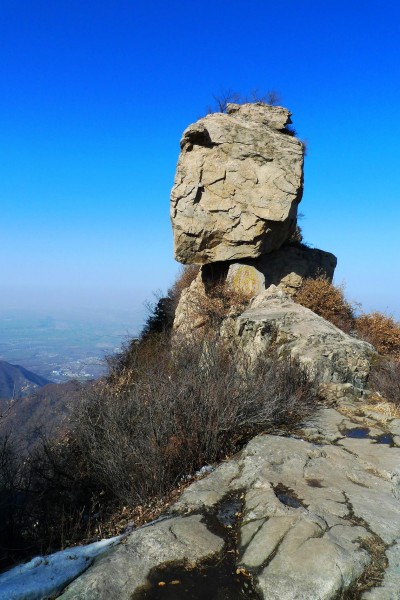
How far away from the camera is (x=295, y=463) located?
168 inches

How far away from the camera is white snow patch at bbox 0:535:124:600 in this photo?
8.71ft

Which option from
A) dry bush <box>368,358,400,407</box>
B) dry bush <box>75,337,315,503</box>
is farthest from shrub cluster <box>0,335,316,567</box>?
dry bush <box>368,358,400,407</box>

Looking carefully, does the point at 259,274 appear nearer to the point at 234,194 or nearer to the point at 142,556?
the point at 234,194

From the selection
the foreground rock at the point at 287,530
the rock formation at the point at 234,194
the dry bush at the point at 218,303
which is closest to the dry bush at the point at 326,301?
the rock formation at the point at 234,194

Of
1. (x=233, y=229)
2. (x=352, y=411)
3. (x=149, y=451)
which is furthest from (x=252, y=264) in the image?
(x=149, y=451)

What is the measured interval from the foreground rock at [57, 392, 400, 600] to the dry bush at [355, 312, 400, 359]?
7.48 metres

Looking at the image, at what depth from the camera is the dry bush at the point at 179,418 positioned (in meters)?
4.44

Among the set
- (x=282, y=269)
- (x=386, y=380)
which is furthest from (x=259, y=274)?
(x=386, y=380)

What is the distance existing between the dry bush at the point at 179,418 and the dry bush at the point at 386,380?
1.41 meters

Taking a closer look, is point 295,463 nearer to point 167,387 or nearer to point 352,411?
point 167,387

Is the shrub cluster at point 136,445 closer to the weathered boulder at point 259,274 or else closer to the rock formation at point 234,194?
the weathered boulder at point 259,274

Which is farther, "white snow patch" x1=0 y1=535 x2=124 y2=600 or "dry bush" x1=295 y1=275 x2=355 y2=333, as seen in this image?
"dry bush" x1=295 y1=275 x2=355 y2=333

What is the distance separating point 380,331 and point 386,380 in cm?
532

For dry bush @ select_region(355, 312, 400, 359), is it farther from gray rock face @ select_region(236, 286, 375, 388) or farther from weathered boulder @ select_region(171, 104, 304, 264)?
gray rock face @ select_region(236, 286, 375, 388)
